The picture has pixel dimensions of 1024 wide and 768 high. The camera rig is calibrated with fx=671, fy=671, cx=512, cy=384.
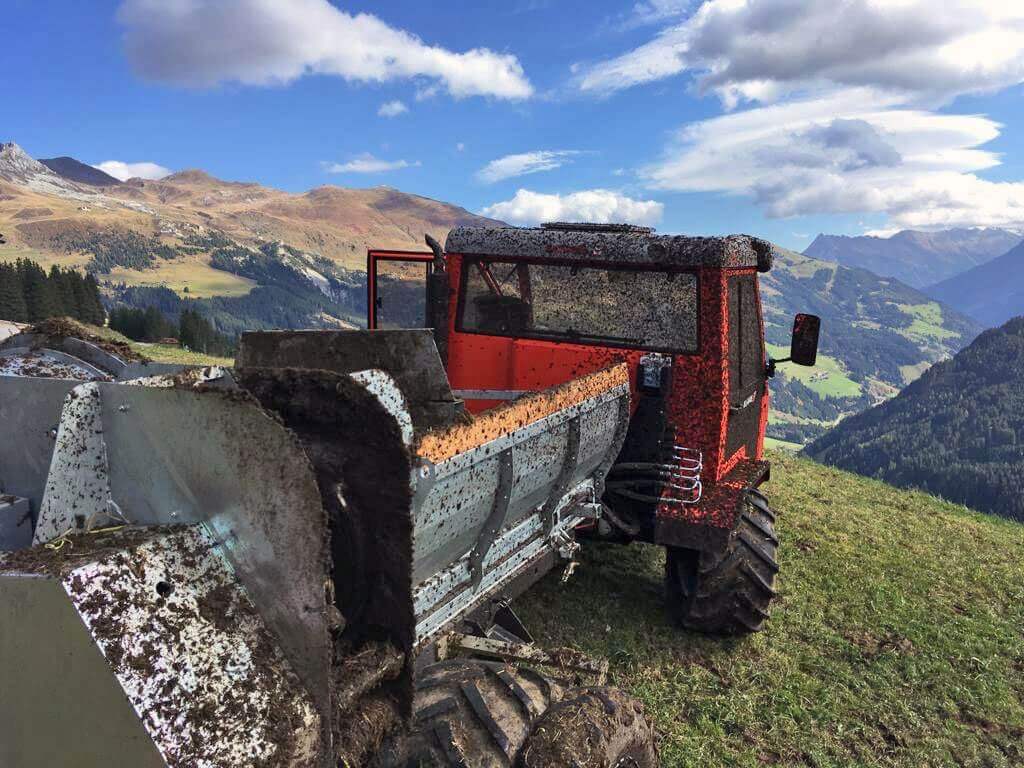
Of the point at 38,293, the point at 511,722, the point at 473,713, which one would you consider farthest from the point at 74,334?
the point at 38,293

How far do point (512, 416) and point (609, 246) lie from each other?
2138mm

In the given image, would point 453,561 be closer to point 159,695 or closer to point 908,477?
point 159,695

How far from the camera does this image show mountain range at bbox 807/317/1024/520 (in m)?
91.6

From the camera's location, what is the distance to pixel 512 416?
2830mm

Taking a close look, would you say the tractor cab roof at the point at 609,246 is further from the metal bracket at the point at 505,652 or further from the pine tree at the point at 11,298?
the pine tree at the point at 11,298

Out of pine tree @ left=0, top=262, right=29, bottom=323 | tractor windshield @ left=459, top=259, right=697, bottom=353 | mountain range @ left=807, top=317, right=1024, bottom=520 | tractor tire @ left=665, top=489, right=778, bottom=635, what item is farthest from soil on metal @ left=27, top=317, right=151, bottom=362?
mountain range @ left=807, top=317, right=1024, bottom=520

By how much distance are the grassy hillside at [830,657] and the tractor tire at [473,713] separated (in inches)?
63.7

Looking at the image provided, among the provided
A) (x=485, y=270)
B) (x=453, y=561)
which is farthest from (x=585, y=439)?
(x=485, y=270)

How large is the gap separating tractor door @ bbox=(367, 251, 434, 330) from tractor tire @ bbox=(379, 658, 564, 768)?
10.3 feet

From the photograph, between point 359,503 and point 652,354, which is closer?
point 359,503

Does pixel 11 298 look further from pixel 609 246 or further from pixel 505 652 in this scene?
pixel 505 652

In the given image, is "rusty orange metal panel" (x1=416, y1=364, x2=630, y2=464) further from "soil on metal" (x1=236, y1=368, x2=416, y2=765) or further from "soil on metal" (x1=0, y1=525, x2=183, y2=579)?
"soil on metal" (x1=0, y1=525, x2=183, y2=579)

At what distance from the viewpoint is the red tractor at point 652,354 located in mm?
4383

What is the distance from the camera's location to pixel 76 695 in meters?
1.48
